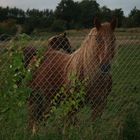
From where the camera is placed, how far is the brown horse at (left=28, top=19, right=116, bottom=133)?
725cm

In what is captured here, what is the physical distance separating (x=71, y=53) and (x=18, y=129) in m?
3.13

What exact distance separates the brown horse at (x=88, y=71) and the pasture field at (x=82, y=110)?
0.19m

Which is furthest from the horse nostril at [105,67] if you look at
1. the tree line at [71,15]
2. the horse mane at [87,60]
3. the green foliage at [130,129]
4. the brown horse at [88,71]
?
the tree line at [71,15]

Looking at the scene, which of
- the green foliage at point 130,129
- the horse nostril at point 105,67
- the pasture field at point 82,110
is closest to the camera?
the pasture field at point 82,110

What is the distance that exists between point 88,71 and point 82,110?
0.69m

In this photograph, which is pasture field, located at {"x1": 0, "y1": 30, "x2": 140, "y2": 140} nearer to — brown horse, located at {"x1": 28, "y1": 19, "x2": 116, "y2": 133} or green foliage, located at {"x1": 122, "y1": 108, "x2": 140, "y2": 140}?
green foliage, located at {"x1": 122, "y1": 108, "x2": 140, "y2": 140}

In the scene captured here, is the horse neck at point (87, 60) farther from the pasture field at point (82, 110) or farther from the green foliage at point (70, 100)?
the green foliage at point (70, 100)

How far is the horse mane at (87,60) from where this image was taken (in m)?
7.45

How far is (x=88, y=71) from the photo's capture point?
7449 millimetres

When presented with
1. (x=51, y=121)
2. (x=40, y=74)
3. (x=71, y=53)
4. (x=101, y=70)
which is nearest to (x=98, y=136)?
(x=51, y=121)

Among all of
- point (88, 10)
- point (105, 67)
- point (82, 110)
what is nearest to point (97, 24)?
point (105, 67)

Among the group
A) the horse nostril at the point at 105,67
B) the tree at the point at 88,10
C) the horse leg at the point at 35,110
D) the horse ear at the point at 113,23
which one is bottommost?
the tree at the point at 88,10

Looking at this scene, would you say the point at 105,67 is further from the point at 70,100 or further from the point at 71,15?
the point at 71,15

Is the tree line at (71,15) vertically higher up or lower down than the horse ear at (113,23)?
lower down
